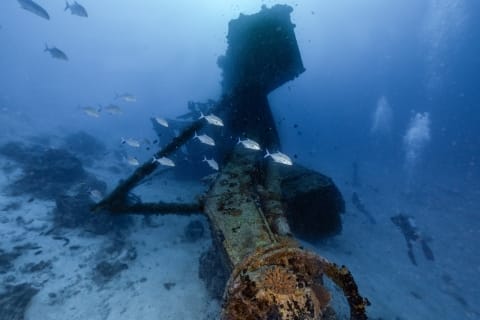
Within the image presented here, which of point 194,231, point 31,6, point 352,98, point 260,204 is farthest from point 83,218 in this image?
point 352,98

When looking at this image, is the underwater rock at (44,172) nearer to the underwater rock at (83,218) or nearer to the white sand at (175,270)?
the white sand at (175,270)

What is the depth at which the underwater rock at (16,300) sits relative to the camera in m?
6.62

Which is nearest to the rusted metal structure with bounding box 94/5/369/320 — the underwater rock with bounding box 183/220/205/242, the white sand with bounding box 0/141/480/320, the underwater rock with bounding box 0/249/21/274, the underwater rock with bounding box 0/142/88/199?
the white sand with bounding box 0/141/480/320

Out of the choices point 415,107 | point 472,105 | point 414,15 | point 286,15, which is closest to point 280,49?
point 286,15

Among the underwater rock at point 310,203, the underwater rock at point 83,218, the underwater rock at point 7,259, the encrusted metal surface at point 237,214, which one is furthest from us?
the underwater rock at point 83,218

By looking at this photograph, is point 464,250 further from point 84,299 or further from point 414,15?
point 414,15

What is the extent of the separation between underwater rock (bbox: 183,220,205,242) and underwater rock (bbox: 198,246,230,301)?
2.12 metres

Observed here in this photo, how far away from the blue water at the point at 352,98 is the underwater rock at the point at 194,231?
3903 mm

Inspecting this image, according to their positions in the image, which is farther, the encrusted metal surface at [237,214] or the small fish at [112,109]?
the small fish at [112,109]

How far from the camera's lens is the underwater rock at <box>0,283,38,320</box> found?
6.62m

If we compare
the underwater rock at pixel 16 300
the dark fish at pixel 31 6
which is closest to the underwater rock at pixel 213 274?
the underwater rock at pixel 16 300

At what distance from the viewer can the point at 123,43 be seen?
137 m

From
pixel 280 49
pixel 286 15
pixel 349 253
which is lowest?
pixel 349 253

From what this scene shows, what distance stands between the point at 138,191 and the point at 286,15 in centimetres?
1072
